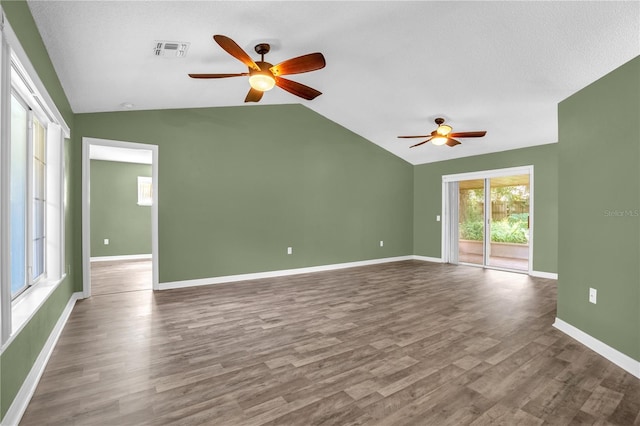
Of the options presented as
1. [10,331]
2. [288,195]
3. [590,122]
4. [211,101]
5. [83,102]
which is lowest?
[10,331]

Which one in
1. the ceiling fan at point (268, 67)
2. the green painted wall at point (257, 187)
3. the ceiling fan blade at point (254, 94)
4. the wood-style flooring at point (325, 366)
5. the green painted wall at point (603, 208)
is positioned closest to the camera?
the wood-style flooring at point (325, 366)

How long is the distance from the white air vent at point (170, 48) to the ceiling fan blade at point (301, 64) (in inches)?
34.3

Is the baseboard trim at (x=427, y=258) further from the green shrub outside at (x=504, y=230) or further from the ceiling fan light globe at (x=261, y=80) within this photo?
the ceiling fan light globe at (x=261, y=80)

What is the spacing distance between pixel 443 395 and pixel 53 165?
4.10m

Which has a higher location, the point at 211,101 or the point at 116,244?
the point at 211,101

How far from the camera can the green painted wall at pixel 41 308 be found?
1651 mm

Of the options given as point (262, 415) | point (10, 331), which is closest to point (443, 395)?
point (262, 415)

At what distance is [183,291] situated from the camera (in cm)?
454

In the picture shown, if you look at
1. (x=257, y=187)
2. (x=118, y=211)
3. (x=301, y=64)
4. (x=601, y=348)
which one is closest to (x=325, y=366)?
(x=601, y=348)

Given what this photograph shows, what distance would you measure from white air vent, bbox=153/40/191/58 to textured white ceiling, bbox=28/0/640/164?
0.08 meters

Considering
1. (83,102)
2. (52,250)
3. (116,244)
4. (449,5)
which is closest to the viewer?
(449,5)

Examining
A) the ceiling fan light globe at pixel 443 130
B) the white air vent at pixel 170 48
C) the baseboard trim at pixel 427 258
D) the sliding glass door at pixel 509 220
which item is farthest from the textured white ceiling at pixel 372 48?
the baseboard trim at pixel 427 258

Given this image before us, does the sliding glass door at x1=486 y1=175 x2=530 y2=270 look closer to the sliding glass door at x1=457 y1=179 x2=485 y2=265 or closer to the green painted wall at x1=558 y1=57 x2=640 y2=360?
the sliding glass door at x1=457 y1=179 x2=485 y2=265

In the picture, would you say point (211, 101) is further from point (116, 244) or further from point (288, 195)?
point (116, 244)
